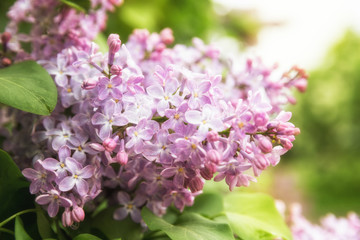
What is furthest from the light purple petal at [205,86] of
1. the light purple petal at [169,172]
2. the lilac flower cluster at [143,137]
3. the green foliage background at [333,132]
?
the green foliage background at [333,132]

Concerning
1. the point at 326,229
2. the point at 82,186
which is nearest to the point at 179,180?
the point at 82,186

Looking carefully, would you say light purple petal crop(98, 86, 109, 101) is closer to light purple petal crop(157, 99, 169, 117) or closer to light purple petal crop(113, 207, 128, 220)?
light purple petal crop(157, 99, 169, 117)

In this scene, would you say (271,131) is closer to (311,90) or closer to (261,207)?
(261,207)

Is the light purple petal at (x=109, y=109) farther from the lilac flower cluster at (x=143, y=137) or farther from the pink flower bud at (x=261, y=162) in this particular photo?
the pink flower bud at (x=261, y=162)

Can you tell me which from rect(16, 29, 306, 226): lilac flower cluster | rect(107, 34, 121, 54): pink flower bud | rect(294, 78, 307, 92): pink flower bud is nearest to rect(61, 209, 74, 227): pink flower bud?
rect(16, 29, 306, 226): lilac flower cluster

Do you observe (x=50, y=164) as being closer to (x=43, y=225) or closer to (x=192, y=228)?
(x=43, y=225)

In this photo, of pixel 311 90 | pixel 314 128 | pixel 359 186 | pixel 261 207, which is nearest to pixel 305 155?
pixel 314 128
